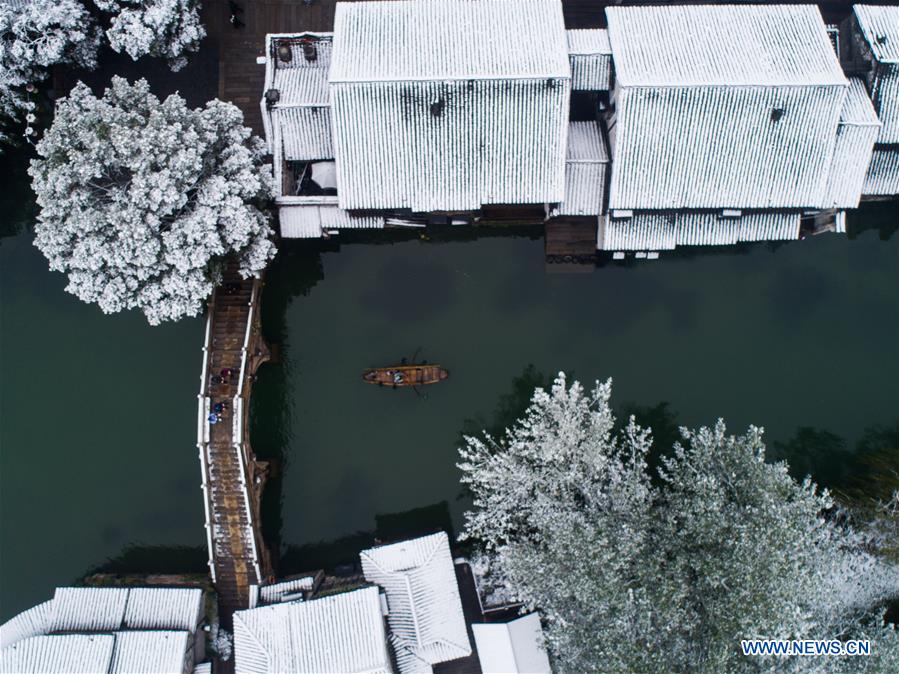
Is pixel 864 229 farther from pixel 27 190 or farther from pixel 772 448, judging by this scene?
pixel 27 190

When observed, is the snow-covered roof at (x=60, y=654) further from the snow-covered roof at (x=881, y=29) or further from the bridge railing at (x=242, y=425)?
the snow-covered roof at (x=881, y=29)

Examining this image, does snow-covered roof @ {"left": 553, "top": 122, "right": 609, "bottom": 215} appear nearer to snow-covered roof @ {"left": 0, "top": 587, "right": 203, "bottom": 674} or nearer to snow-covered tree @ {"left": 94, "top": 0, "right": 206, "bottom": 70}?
snow-covered tree @ {"left": 94, "top": 0, "right": 206, "bottom": 70}

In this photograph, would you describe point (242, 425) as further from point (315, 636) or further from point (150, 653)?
point (150, 653)

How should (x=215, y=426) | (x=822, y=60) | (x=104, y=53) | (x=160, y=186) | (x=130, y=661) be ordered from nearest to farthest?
(x=160, y=186)
(x=822, y=60)
(x=130, y=661)
(x=215, y=426)
(x=104, y=53)

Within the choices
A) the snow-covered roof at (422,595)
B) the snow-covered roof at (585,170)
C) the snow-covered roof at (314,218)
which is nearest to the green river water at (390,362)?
the snow-covered roof at (314,218)

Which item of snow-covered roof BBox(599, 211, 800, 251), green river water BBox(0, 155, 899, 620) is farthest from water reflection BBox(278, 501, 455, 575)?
snow-covered roof BBox(599, 211, 800, 251)

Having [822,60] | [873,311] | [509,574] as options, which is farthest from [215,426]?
[873,311]
